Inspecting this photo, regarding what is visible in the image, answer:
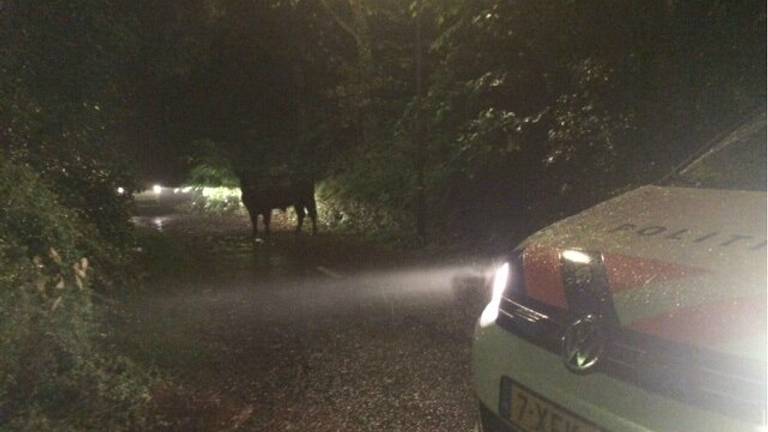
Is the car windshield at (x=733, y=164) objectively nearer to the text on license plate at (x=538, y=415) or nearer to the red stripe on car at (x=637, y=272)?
the red stripe on car at (x=637, y=272)

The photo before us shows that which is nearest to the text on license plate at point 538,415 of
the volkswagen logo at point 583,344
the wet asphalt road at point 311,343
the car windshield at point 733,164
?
the volkswagen logo at point 583,344

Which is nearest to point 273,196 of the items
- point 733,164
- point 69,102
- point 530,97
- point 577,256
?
point 530,97

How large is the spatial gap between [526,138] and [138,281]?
667 cm

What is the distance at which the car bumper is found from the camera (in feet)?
6.15

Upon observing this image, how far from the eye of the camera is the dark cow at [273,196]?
1647 cm

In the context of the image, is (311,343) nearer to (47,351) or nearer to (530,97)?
(47,351)

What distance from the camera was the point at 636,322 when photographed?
211 centimetres

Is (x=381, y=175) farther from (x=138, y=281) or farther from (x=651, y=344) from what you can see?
(x=651, y=344)

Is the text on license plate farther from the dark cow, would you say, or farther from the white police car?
the dark cow

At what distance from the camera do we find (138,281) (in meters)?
8.50

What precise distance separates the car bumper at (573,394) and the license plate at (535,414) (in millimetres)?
22

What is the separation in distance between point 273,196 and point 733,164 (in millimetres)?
14142

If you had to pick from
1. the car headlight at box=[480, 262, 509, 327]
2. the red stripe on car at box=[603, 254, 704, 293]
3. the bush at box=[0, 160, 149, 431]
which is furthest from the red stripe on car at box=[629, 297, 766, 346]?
the bush at box=[0, 160, 149, 431]

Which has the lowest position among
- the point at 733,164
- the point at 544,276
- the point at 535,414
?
the point at 535,414
